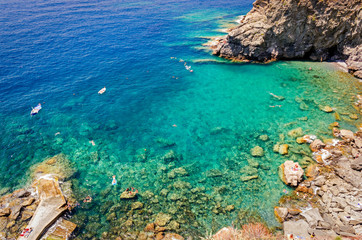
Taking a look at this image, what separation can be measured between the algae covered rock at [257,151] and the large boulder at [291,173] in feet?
9.74

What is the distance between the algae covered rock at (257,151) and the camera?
1094 inches

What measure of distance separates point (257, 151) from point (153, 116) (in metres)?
18.5

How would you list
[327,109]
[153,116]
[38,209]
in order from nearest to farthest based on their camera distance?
[38,209] < [327,109] < [153,116]

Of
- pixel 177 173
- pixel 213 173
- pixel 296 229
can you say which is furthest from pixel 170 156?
pixel 296 229

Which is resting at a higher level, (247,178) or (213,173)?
A: (247,178)

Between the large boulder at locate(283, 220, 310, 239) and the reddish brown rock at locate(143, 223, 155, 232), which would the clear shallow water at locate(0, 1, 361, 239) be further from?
the large boulder at locate(283, 220, 310, 239)

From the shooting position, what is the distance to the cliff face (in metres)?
41.7

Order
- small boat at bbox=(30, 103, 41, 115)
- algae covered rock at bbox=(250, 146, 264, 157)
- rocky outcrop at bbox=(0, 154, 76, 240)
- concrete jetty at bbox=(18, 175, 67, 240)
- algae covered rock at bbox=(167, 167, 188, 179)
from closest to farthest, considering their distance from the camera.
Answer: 1. concrete jetty at bbox=(18, 175, 67, 240)
2. rocky outcrop at bbox=(0, 154, 76, 240)
3. algae covered rock at bbox=(167, 167, 188, 179)
4. algae covered rock at bbox=(250, 146, 264, 157)
5. small boat at bbox=(30, 103, 41, 115)

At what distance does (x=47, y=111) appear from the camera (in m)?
37.5

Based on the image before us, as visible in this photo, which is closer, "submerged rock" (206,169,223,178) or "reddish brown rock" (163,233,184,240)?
"reddish brown rock" (163,233,184,240)

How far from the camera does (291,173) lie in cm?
2408

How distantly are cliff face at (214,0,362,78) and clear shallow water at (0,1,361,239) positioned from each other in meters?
3.85

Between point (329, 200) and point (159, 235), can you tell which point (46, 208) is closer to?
point (159, 235)

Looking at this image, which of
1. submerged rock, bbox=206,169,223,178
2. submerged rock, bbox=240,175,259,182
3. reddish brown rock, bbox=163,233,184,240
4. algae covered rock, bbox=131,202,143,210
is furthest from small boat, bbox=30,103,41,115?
submerged rock, bbox=240,175,259,182
